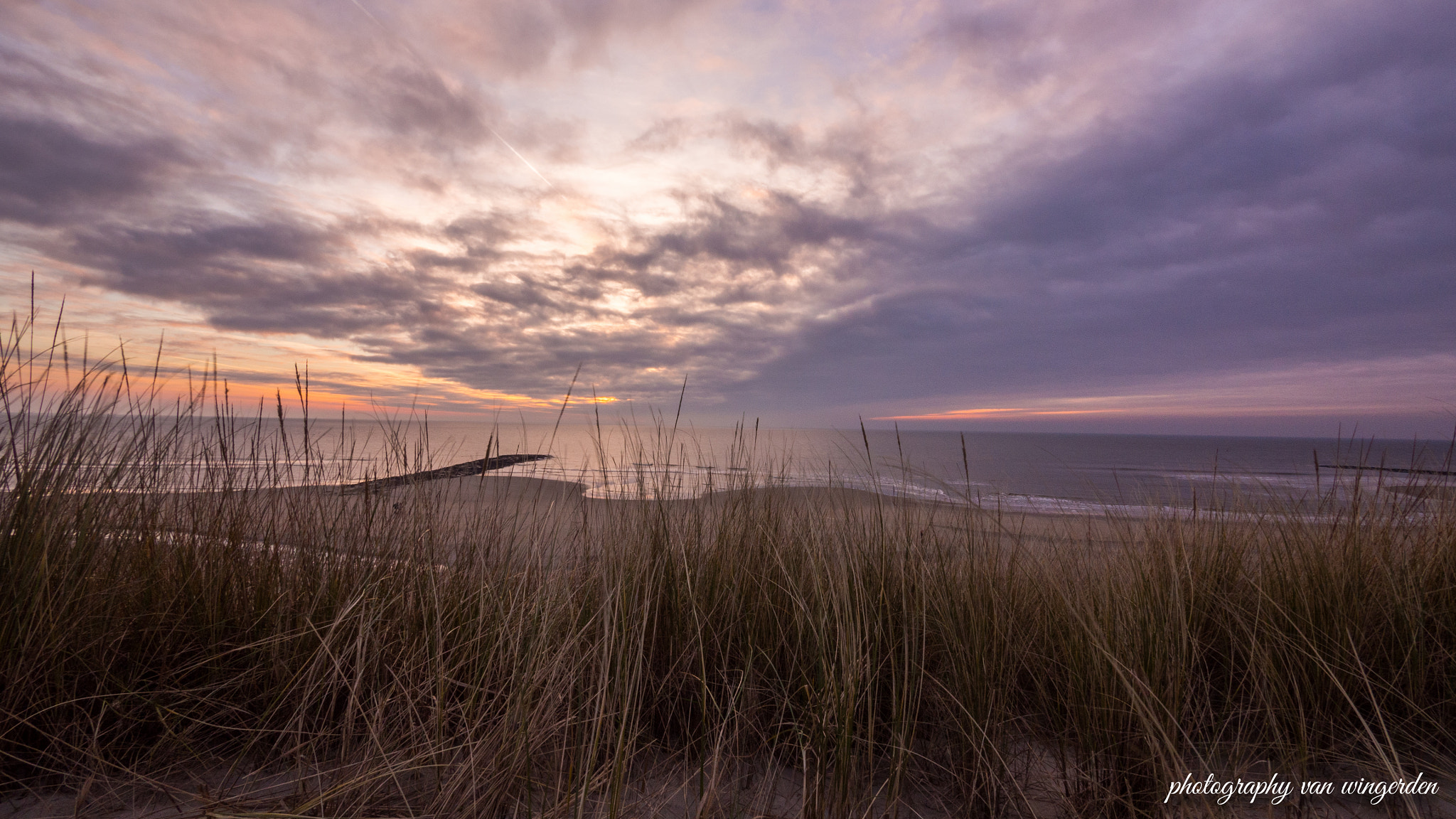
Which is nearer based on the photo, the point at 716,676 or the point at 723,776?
Answer: the point at 723,776

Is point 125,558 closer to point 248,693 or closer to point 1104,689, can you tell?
point 248,693

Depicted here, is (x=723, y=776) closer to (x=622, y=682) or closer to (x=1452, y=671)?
(x=622, y=682)

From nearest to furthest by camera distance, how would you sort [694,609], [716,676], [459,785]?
[459,785], [694,609], [716,676]

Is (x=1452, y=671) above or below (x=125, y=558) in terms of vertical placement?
below

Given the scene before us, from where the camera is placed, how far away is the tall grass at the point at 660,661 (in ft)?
6.03

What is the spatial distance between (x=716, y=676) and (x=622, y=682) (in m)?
0.48

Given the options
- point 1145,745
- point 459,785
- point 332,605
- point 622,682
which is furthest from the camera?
point 332,605

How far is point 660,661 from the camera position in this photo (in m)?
2.43

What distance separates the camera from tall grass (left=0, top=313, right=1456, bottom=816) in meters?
1.84

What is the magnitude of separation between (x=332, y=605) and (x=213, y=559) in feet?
1.93

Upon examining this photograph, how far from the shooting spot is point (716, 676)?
236 centimetres

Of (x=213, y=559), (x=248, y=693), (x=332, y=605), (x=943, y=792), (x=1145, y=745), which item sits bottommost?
(x=943, y=792)

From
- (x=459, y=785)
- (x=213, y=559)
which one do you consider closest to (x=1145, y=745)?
(x=459, y=785)

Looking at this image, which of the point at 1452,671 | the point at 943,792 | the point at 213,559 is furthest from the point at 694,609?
the point at 1452,671
